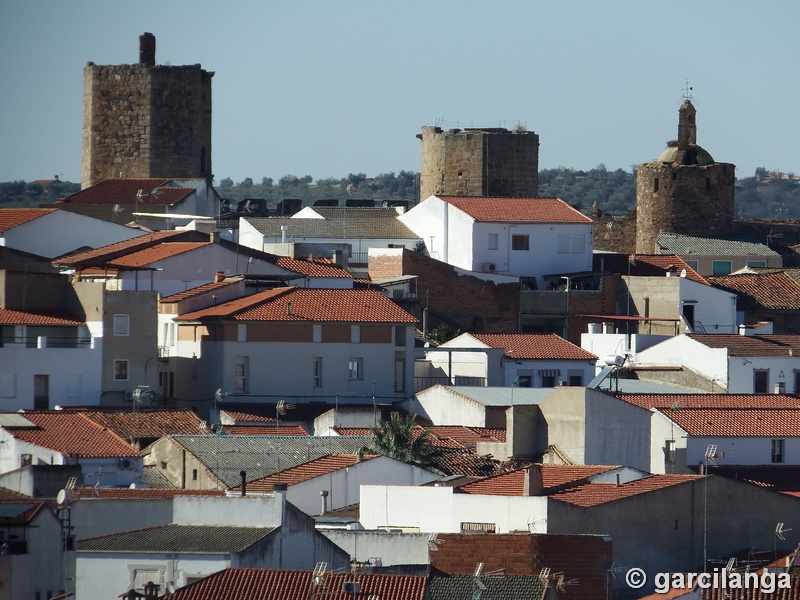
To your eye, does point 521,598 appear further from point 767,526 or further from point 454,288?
point 454,288

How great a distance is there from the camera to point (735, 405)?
4438 cm

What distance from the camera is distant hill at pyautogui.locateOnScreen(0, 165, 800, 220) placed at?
431 ft

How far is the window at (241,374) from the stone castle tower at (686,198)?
28.4m

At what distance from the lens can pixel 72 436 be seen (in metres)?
39.9

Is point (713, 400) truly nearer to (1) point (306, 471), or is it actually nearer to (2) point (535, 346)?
(2) point (535, 346)

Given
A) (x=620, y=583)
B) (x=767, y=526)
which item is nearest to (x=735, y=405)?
(x=767, y=526)

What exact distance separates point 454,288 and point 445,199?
5.11 meters

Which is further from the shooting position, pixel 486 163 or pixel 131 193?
pixel 486 163

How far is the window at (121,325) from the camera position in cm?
4734

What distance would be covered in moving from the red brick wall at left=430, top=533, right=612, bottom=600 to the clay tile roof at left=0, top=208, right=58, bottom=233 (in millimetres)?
26579

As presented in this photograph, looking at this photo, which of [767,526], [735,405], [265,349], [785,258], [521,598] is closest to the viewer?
[521,598]

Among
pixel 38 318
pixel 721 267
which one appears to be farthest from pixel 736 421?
pixel 721 267

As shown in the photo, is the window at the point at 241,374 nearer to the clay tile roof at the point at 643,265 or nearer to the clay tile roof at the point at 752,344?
the clay tile roof at the point at 752,344

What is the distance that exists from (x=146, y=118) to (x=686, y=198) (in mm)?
16146
